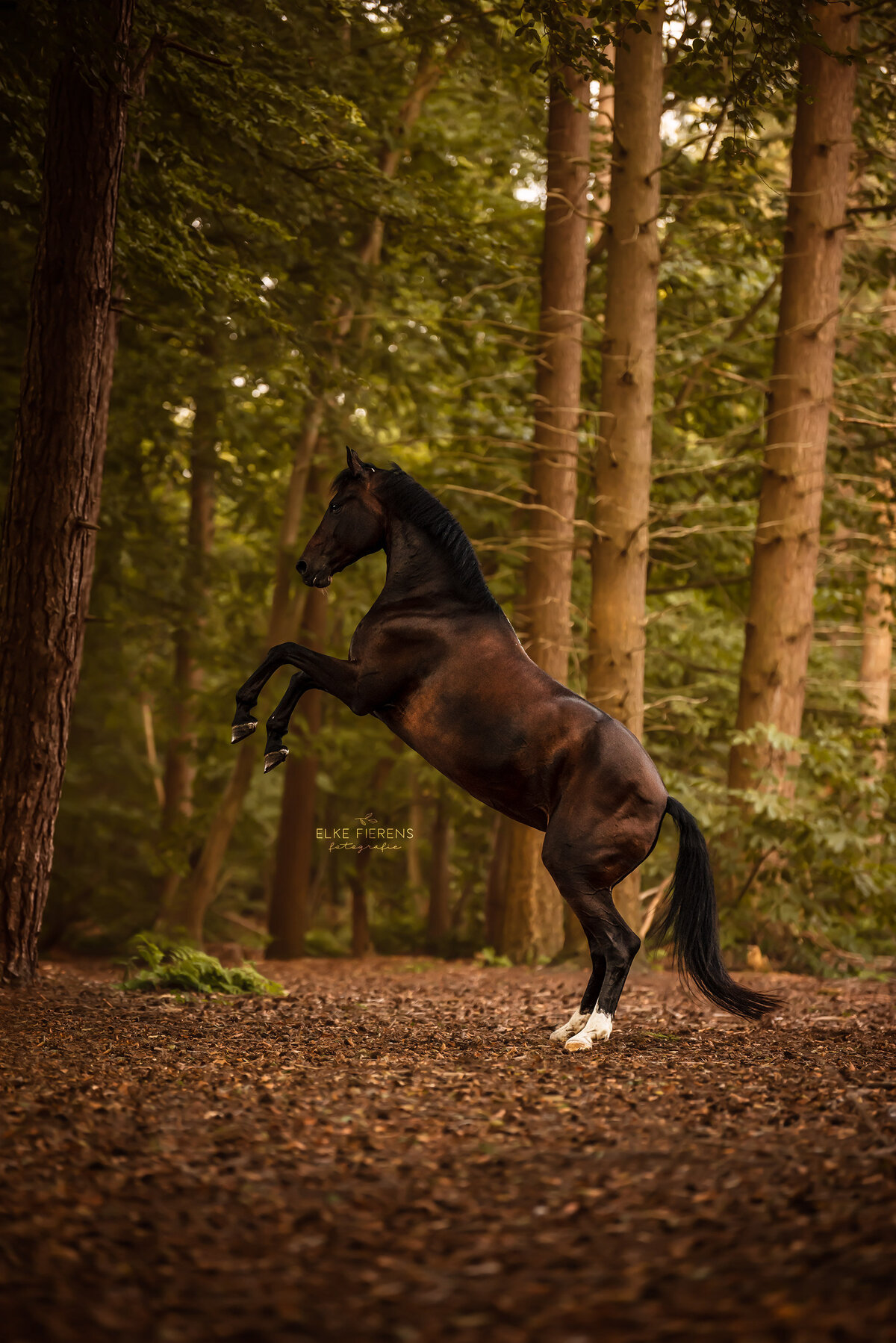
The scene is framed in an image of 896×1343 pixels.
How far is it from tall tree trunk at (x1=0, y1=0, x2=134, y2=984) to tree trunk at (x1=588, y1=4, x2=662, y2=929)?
5.22m

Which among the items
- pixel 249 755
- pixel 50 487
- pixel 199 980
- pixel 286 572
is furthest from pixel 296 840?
pixel 50 487

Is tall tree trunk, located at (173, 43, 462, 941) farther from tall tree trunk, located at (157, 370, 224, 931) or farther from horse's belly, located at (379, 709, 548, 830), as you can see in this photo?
horse's belly, located at (379, 709, 548, 830)

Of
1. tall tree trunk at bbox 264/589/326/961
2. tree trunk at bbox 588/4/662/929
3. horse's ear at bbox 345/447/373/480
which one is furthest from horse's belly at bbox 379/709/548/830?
tall tree trunk at bbox 264/589/326/961

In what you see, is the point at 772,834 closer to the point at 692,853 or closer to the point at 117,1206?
the point at 692,853

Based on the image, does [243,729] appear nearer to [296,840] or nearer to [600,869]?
[600,869]

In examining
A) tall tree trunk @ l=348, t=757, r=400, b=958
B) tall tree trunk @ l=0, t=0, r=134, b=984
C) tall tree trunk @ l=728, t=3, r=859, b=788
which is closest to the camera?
tall tree trunk @ l=0, t=0, r=134, b=984

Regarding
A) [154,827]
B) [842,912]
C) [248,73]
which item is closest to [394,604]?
[248,73]

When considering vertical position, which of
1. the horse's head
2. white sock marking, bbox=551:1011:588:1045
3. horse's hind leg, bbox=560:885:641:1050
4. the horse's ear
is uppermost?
the horse's ear

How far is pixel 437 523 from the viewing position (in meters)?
6.38

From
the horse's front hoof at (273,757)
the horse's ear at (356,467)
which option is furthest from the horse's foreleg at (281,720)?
the horse's ear at (356,467)

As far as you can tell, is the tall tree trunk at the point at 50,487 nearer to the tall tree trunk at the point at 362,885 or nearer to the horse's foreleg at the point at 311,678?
the horse's foreleg at the point at 311,678

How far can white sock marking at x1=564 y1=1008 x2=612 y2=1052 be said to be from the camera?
579cm

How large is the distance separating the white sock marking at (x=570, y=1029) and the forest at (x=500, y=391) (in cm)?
288

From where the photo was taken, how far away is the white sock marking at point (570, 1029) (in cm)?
607
